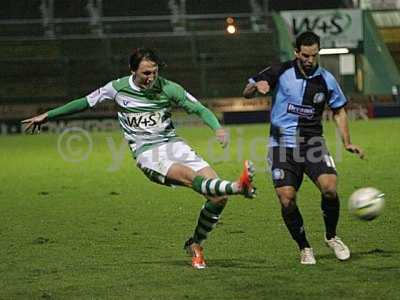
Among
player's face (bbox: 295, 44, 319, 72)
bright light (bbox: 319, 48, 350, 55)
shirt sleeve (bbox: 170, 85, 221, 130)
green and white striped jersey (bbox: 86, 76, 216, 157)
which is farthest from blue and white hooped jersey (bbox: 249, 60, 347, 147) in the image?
bright light (bbox: 319, 48, 350, 55)

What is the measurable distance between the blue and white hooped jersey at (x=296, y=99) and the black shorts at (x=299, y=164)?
0.09 m

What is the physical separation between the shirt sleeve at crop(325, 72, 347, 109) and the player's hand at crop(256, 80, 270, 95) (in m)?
0.60

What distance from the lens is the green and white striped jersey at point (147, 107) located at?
8.88m

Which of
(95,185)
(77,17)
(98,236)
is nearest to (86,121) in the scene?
(77,17)

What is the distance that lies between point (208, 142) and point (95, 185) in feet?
29.5

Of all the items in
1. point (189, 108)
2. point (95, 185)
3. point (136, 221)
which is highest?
point (189, 108)

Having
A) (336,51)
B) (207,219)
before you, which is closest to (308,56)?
(207,219)

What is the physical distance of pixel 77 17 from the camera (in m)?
40.5

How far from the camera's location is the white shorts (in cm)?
879

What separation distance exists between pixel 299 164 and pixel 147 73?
1.47 m

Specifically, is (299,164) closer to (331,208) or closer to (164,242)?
(331,208)

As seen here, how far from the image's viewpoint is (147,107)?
29.3 feet

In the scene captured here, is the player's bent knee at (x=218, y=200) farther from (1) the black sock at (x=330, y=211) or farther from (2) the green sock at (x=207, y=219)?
(1) the black sock at (x=330, y=211)

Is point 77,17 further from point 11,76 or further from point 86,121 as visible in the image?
point 86,121
